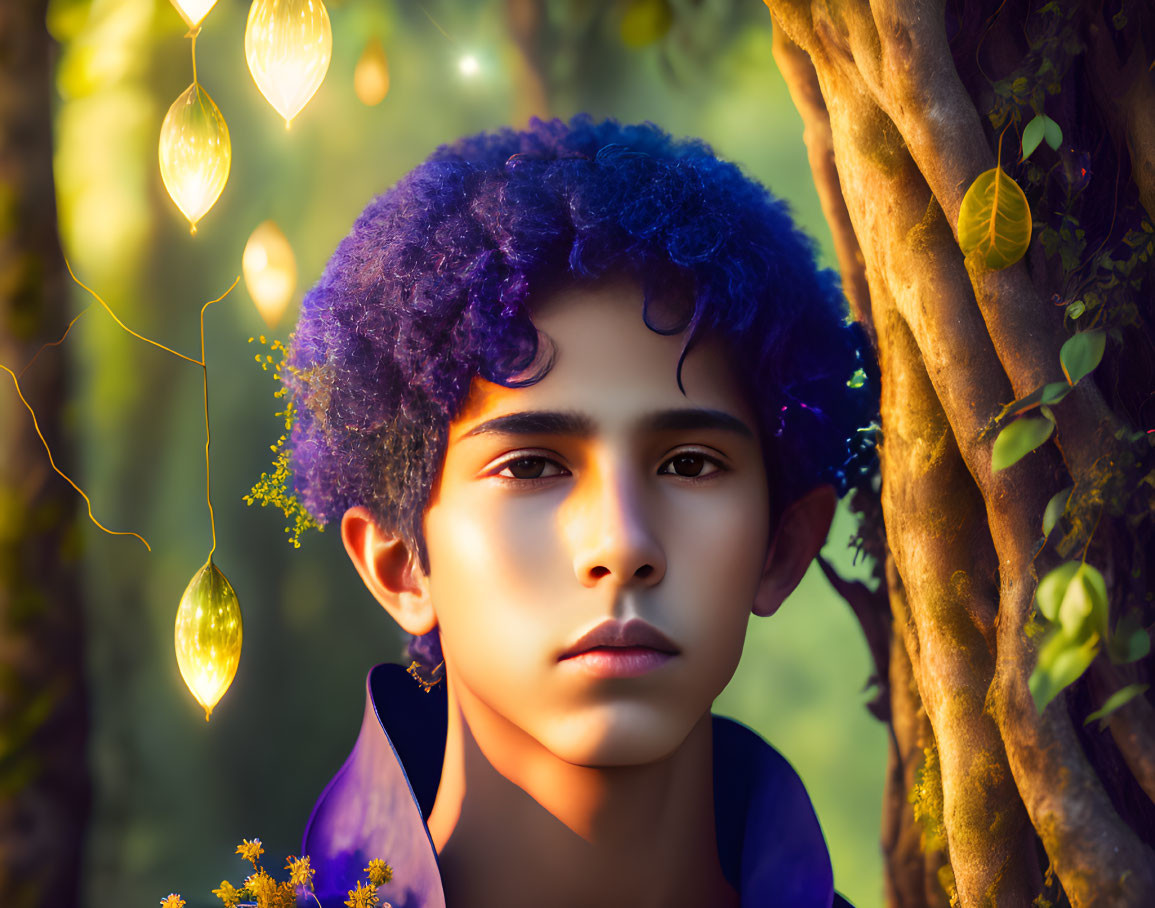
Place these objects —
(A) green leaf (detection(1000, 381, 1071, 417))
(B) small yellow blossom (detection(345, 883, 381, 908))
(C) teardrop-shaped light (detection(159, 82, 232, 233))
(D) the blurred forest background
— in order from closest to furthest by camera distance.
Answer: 1. (A) green leaf (detection(1000, 381, 1071, 417))
2. (B) small yellow blossom (detection(345, 883, 381, 908))
3. (C) teardrop-shaped light (detection(159, 82, 232, 233))
4. (D) the blurred forest background

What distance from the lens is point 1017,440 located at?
1157 millimetres

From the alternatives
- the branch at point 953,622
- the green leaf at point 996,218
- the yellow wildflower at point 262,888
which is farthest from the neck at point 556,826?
the green leaf at point 996,218

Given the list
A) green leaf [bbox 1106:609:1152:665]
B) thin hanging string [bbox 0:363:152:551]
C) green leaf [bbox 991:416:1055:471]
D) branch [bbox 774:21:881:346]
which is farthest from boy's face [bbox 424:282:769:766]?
thin hanging string [bbox 0:363:152:551]

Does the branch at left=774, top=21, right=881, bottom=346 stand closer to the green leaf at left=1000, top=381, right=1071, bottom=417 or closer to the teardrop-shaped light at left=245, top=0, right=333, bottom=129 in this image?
the green leaf at left=1000, top=381, right=1071, bottom=417

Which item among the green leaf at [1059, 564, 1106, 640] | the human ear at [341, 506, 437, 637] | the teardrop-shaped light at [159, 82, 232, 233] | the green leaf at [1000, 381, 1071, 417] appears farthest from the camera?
the teardrop-shaped light at [159, 82, 232, 233]

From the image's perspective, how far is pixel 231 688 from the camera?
76.3 inches

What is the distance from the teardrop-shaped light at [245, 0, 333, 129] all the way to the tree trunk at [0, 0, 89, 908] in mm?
643

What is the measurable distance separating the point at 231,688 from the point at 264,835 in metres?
0.26

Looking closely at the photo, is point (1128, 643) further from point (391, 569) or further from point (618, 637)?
point (391, 569)

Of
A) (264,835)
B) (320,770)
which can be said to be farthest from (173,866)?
(320,770)

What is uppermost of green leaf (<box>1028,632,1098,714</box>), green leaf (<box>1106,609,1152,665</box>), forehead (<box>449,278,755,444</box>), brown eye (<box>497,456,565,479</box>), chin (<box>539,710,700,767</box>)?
forehead (<box>449,278,755,444</box>)

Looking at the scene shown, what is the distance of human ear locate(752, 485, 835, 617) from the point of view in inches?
57.5

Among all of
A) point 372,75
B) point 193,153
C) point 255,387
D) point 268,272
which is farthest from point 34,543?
point 372,75

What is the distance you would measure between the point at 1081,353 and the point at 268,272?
1.29 meters
